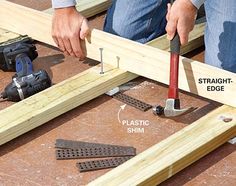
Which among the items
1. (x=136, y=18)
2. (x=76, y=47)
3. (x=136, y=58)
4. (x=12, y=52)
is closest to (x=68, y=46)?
(x=76, y=47)

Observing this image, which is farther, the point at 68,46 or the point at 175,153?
the point at 68,46

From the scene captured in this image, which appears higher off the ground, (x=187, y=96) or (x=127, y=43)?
(x=127, y=43)

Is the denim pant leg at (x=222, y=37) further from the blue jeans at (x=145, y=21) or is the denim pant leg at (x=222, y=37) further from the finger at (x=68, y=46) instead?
the finger at (x=68, y=46)

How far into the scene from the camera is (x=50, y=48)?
372 centimetres

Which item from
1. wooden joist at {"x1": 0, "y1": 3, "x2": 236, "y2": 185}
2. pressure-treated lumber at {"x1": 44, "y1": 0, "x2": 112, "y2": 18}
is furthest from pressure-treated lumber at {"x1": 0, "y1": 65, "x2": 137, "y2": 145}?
pressure-treated lumber at {"x1": 44, "y1": 0, "x2": 112, "y2": 18}

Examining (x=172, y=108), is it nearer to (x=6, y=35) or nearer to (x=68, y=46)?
(x=68, y=46)

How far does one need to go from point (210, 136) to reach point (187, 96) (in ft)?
1.70

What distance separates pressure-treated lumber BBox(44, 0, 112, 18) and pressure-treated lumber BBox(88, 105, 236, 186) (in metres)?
1.55

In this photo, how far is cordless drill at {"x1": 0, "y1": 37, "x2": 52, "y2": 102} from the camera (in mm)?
3025

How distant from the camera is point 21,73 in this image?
314 cm

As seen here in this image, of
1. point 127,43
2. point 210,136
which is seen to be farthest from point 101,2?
point 210,136

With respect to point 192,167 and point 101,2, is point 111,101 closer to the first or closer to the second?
point 192,167

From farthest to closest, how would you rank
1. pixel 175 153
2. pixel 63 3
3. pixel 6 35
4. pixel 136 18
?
pixel 6 35 < pixel 136 18 < pixel 63 3 < pixel 175 153

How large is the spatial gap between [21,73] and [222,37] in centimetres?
105
